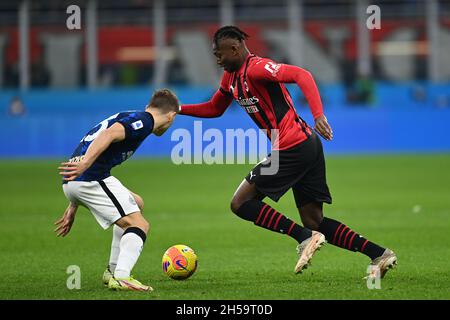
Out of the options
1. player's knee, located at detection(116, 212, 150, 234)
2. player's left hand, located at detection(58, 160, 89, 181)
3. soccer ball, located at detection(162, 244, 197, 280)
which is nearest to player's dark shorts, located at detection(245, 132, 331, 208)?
soccer ball, located at detection(162, 244, 197, 280)

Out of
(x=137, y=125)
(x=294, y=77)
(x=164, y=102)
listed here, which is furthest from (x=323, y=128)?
(x=137, y=125)

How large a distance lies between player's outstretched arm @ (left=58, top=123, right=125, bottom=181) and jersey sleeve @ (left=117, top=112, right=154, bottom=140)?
67 millimetres

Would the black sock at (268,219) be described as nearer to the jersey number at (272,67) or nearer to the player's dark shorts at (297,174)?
the player's dark shorts at (297,174)

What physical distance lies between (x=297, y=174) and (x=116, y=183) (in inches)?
65.3

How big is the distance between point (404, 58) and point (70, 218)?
28986 mm

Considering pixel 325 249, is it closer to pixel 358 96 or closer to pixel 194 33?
pixel 358 96

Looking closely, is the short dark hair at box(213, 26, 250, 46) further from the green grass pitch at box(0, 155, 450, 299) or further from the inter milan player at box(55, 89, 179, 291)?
the green grass pitch at box(0, 155, 450, 299)

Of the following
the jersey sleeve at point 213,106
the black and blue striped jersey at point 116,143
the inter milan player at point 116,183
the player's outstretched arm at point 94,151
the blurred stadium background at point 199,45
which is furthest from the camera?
the blurred stadium background at point 199,45

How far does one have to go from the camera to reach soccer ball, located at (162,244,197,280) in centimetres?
903

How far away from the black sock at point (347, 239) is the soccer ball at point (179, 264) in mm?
1270

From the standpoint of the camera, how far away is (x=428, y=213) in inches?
611

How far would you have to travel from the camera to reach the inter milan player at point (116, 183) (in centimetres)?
834

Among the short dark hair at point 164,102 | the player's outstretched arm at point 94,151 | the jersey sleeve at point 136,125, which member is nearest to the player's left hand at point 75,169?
the player's outstretched arm at point 94,151

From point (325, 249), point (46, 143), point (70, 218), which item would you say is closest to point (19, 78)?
point (46, 143)
